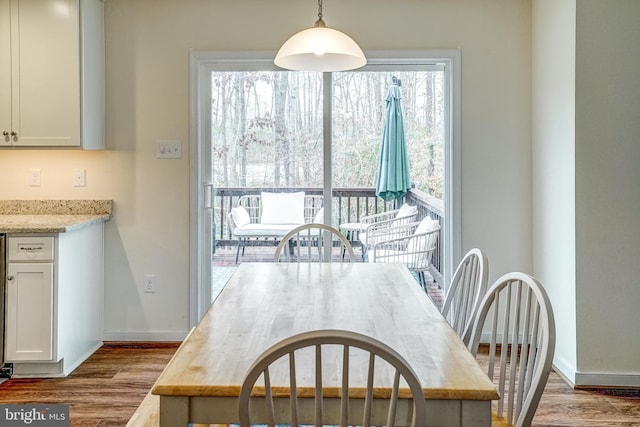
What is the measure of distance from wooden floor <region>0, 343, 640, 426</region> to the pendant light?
184 centimetres

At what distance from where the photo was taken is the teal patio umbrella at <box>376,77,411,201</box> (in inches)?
142

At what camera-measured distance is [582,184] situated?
9.27 feet

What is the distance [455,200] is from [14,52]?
9.81ft

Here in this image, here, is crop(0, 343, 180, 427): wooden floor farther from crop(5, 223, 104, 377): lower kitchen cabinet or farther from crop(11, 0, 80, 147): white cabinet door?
crop(11, 0, 80, 147): white cabinet door

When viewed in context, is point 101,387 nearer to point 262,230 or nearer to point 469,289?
point 262,230

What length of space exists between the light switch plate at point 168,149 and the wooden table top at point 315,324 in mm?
1398

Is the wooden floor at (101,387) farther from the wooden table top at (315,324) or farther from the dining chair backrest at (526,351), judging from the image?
the dining chair backrest at (526,351)

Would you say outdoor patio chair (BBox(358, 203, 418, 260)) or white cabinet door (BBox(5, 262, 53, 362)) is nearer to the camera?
white cabinet door (BBox(5, 262, 53, 362))

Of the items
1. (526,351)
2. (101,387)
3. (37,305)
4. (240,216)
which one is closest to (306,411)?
(526,351)

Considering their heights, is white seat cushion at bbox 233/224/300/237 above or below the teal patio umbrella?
below

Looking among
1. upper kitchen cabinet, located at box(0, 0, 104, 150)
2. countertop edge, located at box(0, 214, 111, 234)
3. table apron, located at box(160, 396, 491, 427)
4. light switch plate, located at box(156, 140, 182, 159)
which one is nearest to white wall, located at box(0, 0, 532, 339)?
light switch plate, located at box(156, 140, 182, 159)

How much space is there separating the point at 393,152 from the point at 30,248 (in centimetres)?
235

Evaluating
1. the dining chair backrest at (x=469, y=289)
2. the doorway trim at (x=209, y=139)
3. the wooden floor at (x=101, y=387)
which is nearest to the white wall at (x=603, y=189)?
the doorway trim at (x=209, y=139)

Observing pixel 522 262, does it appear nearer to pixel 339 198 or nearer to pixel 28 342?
pixel 339 198
